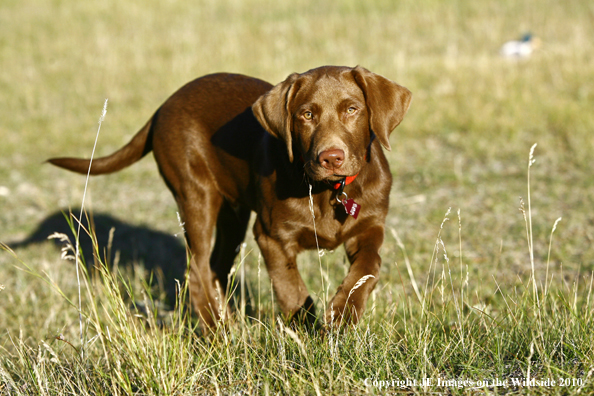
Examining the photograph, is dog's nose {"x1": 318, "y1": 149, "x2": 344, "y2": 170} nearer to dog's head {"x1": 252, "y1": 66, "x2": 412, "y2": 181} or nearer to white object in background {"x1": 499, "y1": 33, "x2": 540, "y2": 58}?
dog's head {"x1": 252, "y1": 66, "x2": 412, "y2": 181}

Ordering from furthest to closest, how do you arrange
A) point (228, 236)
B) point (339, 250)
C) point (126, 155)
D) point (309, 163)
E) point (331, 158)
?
point (339, 250), point (228, 236), point (126, 155), point (309, 163), point (331, 158)

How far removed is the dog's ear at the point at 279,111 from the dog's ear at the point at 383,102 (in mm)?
369

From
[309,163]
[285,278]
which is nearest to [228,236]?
[285,278]

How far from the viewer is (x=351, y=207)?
3068 millimetres

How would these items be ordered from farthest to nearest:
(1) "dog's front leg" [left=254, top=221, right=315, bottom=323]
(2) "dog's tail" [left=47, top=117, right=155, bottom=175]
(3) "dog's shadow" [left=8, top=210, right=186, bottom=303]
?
(3) "dog's shadow" [left=8, top=210, right=186, bottom=303] → (2) "dog's tail" [left=47, top=117, right=155, bottom=175] → (1) "dog's front leg" [left=254, top=221, right=315, bottom=323]

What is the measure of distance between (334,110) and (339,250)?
7.41ft

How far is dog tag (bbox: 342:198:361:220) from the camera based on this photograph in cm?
306

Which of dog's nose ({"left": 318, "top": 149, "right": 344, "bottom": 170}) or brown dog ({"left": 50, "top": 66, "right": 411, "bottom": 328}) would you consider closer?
dog's nose ({"left": 318, "top": 149, "right": 344, "bottom": 170})

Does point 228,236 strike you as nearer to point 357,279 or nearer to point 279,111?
point 279,111

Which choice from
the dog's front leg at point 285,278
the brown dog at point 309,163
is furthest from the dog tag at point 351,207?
the dog's front leg at point 285,278

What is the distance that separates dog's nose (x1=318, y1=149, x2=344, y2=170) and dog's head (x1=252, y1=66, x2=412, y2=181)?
0.12 metres

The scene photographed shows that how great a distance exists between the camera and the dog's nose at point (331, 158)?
275 cm

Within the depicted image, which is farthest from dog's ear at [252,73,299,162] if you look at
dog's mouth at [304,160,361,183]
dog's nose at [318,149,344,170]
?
dog's nose at [318,149,344,170]

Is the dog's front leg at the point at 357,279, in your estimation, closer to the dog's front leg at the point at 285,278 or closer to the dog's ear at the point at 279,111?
the dog's front leg at the point at 285,278
